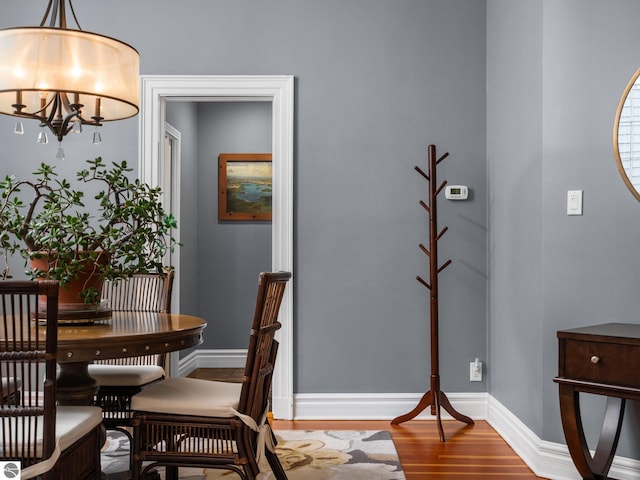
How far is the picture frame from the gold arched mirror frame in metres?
3.46

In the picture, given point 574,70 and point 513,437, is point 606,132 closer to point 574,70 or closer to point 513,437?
point 574,70

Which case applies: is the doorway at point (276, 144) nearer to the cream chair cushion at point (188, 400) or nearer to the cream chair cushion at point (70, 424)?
the cream chair cushion at point (188, 400)

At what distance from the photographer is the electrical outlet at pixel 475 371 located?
3.95 metres

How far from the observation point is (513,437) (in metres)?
3.39

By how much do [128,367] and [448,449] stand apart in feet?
5.74

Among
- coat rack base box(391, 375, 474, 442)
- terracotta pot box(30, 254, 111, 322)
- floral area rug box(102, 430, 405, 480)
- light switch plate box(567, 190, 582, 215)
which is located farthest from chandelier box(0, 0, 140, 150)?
coat rack base box(391, 375, 474, 442)

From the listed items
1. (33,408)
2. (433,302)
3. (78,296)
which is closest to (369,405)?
(433,302)

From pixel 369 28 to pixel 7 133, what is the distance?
8.03ft

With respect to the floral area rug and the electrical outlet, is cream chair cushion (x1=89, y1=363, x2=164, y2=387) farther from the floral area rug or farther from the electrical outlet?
the electrical outlet

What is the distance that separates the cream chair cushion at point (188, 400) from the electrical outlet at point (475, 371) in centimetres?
196

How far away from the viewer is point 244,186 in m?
5.74

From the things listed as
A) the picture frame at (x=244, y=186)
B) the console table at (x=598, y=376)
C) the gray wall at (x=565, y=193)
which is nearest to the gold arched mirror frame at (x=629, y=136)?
the gray wall at (x=565, y=193)

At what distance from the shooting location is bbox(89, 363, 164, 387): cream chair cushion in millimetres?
2797

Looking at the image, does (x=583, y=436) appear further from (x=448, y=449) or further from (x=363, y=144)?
(x=363, y=144)
